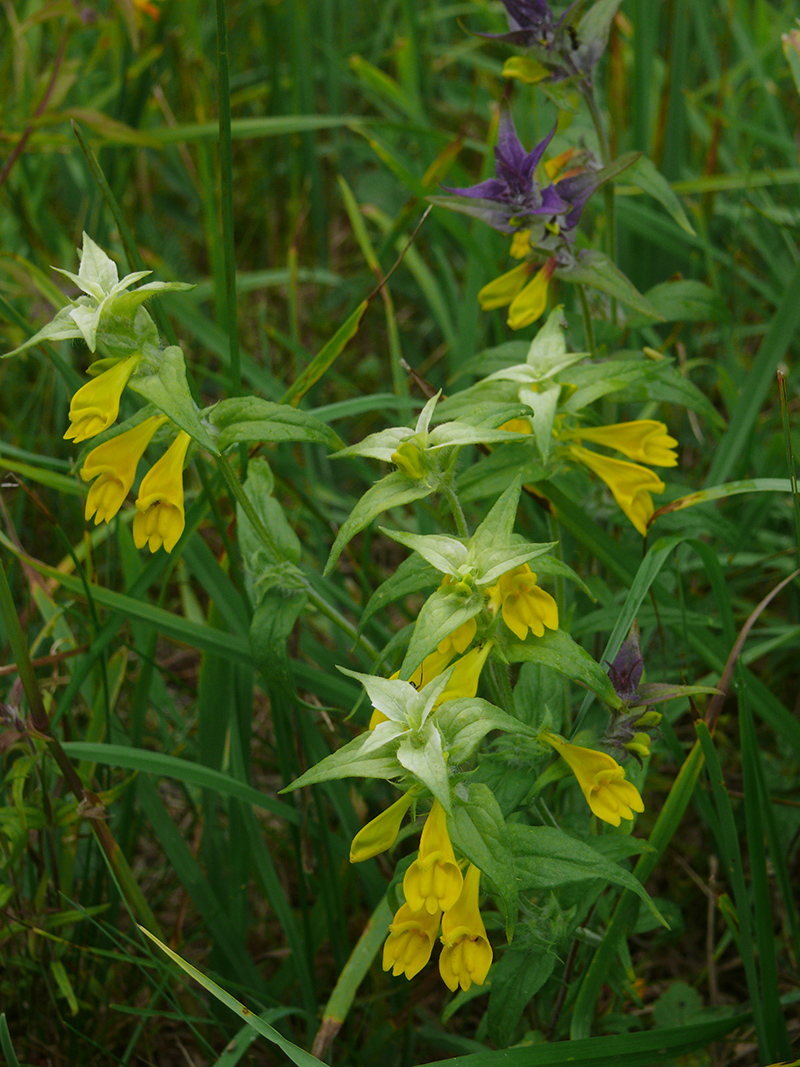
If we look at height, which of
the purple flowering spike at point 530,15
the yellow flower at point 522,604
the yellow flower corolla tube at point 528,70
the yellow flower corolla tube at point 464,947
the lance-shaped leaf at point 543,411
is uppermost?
the purple flowering spike at point 530,15

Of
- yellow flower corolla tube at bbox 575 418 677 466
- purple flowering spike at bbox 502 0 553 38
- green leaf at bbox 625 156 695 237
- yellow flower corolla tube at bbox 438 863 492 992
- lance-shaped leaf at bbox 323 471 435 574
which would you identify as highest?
purple flowering spike at bbox 502 0 553 38

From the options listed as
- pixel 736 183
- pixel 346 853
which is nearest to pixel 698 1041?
pixel 346 853

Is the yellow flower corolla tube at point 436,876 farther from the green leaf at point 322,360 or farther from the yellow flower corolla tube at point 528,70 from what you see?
the yellow flower corolla tube at point 528,70

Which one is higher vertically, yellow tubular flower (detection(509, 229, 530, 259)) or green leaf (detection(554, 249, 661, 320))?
yellow tubular flower (detection(509, 229, 530, 259))

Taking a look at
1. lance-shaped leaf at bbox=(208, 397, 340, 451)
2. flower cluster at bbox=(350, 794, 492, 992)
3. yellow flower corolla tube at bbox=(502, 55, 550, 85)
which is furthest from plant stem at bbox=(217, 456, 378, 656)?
yellow flower corolla tube at bbox=(502, 55, 550, 85)

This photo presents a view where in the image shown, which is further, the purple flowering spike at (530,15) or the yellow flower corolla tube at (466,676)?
the purple flowering spike at (530,15)

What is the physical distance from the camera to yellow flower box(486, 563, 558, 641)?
1.05 m

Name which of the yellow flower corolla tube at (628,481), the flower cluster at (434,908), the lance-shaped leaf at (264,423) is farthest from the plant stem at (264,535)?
the yellow flower corolla tube at (628,481)

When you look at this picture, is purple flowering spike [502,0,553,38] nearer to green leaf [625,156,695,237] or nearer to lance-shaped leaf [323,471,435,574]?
green leaf [625,156,695,237]

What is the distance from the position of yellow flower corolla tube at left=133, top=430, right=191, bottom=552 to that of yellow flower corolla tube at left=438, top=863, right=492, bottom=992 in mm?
550

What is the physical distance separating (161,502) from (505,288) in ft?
2.43

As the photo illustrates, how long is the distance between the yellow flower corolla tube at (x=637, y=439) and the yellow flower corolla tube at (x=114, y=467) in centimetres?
64

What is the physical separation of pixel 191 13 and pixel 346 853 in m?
2.50

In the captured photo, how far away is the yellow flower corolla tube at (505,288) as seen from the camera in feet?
5.12
